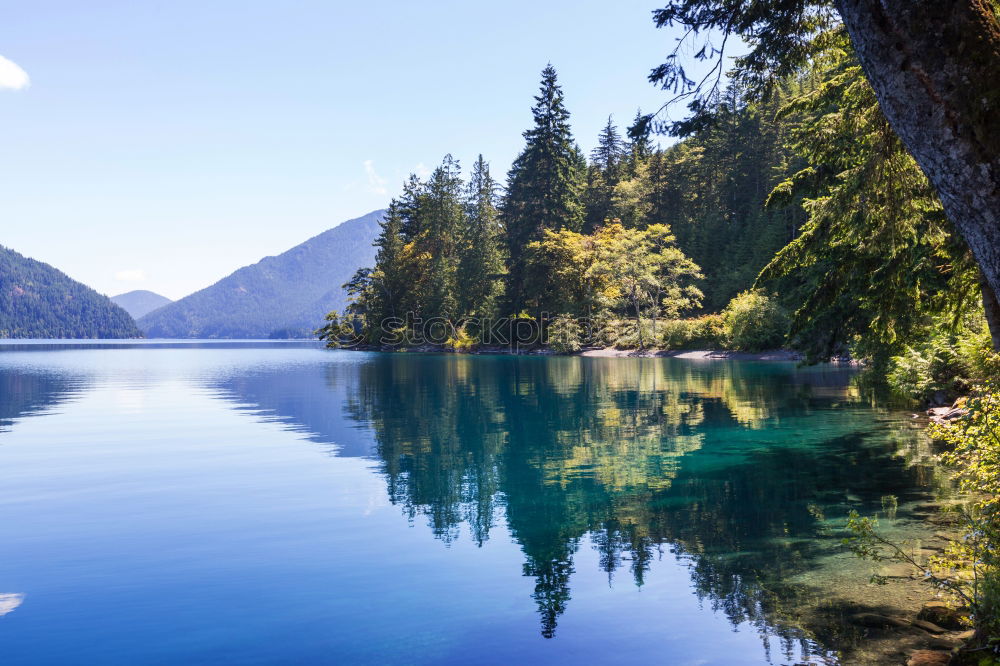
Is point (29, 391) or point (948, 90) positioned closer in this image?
point (948, 90)

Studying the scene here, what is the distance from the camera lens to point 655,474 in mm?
13641

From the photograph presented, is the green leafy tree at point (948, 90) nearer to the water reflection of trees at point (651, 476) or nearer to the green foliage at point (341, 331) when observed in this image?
the water reflection of trees at point (651, 476)

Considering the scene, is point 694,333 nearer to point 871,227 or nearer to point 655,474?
point 655,474

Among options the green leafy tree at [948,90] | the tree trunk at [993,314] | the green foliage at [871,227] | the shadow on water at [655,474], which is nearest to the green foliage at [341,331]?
the shadow on water at [655,474]

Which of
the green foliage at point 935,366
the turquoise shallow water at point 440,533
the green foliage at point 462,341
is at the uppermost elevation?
the green foliage at point 462,341

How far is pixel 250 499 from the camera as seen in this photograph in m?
12.6

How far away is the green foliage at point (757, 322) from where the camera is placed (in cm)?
4903

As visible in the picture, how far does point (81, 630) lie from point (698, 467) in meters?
11.0

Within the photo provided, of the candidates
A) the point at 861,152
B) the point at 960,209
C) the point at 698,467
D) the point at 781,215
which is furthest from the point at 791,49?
the point at 781,215

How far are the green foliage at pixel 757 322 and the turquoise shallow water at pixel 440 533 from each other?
27.0m

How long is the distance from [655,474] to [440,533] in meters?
5.19

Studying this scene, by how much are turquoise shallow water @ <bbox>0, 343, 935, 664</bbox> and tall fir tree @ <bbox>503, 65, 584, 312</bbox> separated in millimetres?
51431

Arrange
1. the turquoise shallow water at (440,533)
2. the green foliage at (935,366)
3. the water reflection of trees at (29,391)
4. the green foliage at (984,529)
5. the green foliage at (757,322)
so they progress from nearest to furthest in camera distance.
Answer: the green foliage at (984,529)
the turquoise shallow water at (440,533)
the green foliage at (935,366)
the water reflection of trees at (29,391)
the green foliage at (757,322)

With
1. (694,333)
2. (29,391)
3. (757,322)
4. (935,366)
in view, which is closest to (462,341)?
(694,333)
